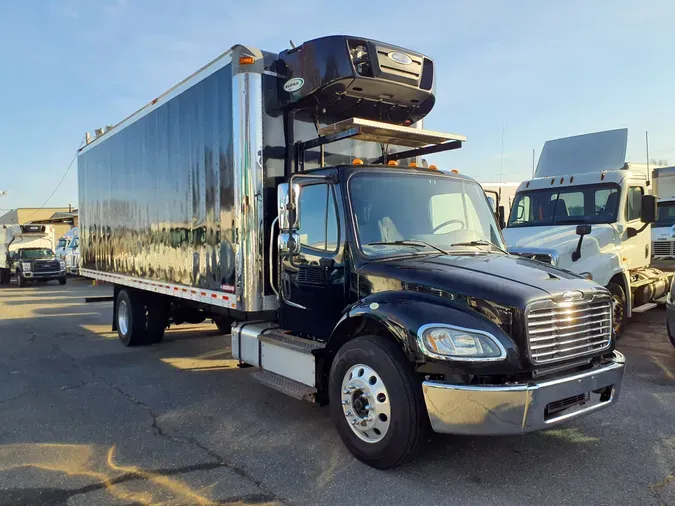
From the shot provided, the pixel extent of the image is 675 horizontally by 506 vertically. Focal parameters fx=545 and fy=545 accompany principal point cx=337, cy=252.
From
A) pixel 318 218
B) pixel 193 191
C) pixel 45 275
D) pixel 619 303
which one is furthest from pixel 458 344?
pixel 45 275

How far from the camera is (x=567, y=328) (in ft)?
12.6

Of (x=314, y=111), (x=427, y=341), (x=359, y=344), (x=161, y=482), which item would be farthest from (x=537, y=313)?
(x=314, y=111)

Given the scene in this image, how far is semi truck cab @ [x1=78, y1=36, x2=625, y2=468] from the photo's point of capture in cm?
365

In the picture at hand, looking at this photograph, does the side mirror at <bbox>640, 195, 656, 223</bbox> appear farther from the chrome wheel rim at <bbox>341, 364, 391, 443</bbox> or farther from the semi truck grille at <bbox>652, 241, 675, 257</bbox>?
the chrome wheel rim at <bbox>341, 364, 391, 443</bbox>

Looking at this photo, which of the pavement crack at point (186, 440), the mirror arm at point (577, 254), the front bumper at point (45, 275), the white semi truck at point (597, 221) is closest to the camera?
the pavement crack at point (186, 440)

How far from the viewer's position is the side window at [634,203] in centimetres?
903

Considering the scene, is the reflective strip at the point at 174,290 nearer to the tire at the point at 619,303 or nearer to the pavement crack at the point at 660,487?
the pavement crack at the point at 660,487

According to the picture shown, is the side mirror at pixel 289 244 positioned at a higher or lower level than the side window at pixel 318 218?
lower

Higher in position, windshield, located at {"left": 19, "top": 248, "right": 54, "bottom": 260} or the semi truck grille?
the semi truck grille

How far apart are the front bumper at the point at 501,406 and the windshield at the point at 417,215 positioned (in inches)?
54.7

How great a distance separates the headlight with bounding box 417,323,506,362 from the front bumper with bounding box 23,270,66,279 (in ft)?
84.0

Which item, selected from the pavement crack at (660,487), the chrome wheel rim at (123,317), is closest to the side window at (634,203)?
the pavement crack at (660,487)

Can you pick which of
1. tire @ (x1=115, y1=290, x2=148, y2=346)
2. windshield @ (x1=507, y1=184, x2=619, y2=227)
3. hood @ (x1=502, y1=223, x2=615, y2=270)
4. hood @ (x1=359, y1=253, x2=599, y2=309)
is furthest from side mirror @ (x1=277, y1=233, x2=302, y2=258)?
windshield @ (x1=507, y1=184, x2=619, y2=227)

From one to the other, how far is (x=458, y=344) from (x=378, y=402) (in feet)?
2.53
